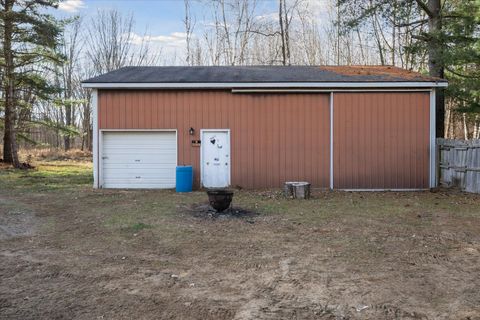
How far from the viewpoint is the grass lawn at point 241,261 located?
3928 mm

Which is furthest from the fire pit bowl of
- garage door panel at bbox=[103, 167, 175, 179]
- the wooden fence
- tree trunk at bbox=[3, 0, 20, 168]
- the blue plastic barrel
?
tree trunk at bbox=[3, 0, 20, 168]

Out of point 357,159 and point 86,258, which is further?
point 357,159

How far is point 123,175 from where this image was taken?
1294 centimetres

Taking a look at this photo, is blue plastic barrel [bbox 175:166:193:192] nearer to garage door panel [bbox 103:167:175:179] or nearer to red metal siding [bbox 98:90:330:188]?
red metal siding [bbox 98:90:330:188]

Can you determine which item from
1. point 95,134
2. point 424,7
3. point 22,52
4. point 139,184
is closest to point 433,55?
point 424,7

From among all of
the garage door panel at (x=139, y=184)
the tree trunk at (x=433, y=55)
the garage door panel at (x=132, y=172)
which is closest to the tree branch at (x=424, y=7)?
the tree trunk at (x=433, y=55)

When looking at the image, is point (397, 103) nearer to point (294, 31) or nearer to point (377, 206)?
point (377, 206)

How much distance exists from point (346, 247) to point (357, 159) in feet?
23.1

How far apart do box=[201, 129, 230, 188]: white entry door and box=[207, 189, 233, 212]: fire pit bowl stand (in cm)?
439

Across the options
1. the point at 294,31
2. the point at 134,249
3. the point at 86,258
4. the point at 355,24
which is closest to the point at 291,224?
the point at 134,249

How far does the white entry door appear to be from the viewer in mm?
12766

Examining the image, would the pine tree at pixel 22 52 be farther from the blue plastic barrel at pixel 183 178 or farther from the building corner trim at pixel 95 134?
the blue plastic barrel at pixel 183 178

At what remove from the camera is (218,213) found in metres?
8.32

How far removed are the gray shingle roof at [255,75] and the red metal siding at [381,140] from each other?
2.06 feet
